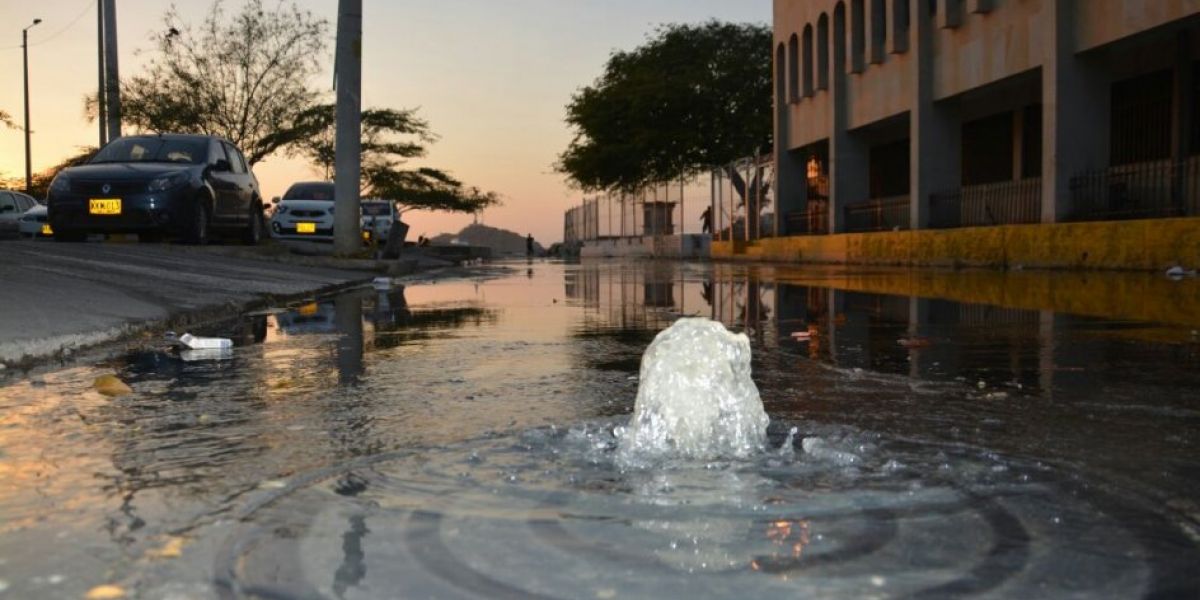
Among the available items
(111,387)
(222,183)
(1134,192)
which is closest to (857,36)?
(1134,192)

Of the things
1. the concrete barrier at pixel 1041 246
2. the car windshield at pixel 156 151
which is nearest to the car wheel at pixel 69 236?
the car windshield at pixel 156 151

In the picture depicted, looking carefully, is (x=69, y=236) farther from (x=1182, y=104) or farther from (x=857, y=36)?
(x=857, y=36)

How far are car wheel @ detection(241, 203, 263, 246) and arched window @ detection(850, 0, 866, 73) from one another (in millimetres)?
17417

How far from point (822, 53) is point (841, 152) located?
3560mm

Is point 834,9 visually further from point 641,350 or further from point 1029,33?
point 641,350

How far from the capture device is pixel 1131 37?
1780 centimetres

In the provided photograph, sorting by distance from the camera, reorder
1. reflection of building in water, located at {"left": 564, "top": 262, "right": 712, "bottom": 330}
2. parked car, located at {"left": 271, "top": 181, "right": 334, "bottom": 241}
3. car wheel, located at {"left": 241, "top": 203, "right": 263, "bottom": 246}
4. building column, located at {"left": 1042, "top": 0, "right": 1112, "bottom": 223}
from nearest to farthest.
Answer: reflection of building in water, located at {"left": 564, "top": 262, "right": 712, "bottom": 330}, car wheel, located at {"left": 241, "top": 203, "right": 263, "bottom": 246}, building column, located at {"left": 1042, "top": 0, "right": 1112, "bottom": 223}, parked car, located at {"left": 271, "top": 181, "right": 334, "bottom": 241}

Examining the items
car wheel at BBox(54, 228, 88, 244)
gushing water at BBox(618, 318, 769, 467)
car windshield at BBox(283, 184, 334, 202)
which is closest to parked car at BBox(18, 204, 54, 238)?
car windshield at BBox(283, 184, 334, 202)

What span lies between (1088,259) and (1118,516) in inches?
627

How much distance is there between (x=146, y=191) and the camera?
1477cm

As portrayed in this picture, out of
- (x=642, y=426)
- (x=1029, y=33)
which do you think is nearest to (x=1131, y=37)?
(x=1029, y=33)

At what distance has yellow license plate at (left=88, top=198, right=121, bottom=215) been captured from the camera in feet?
48.5

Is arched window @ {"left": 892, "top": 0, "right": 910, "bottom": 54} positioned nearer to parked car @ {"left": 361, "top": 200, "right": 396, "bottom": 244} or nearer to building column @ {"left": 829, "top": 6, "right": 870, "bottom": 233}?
building column @ {"left": 829, "top": 6, "right": 870, "bottom": 233}

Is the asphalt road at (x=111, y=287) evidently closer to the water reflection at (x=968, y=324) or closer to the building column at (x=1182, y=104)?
the water reflection at (x=968, y=324)
